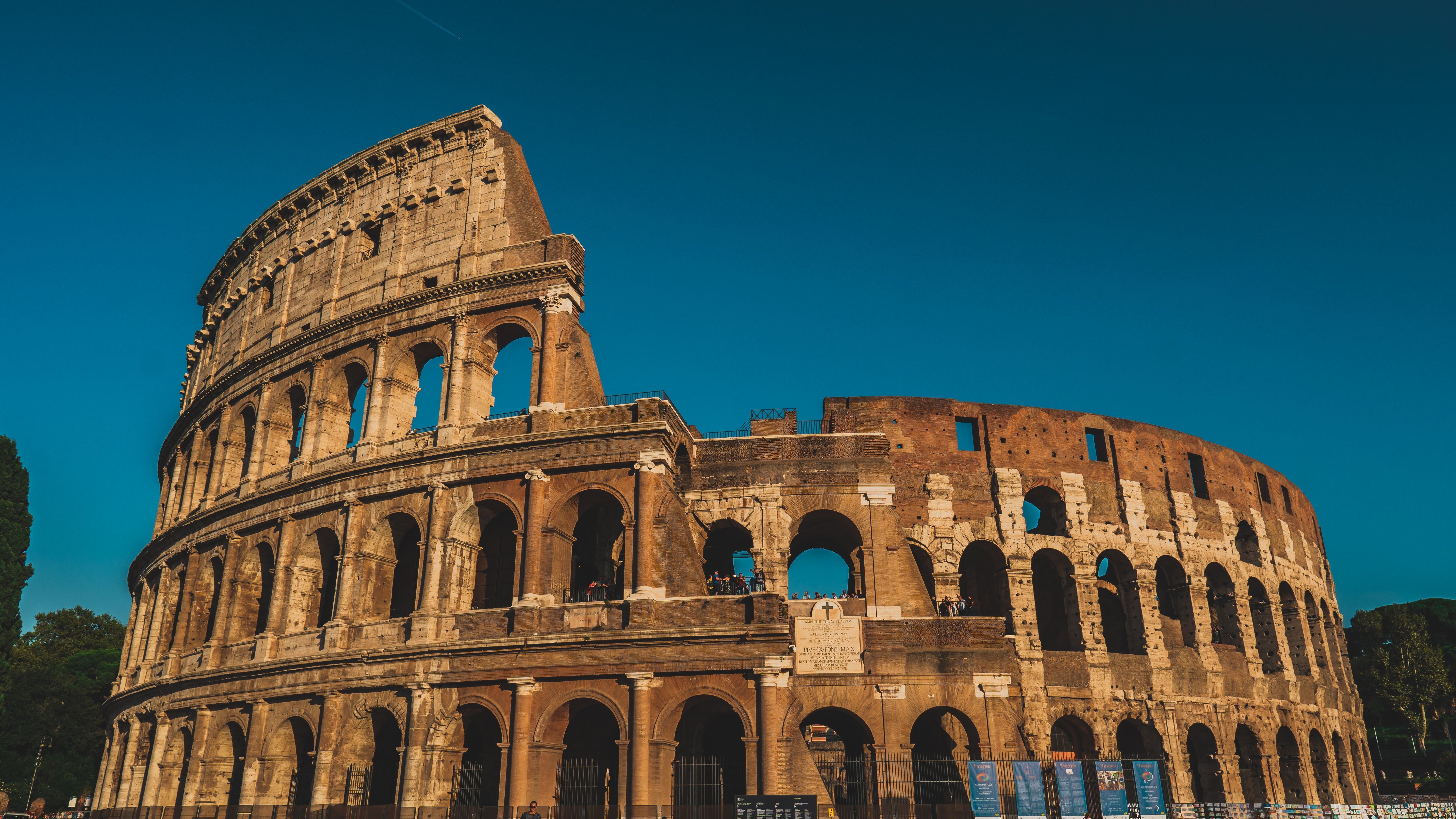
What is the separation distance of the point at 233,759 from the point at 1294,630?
30204mm

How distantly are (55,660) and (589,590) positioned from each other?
41.1 meters

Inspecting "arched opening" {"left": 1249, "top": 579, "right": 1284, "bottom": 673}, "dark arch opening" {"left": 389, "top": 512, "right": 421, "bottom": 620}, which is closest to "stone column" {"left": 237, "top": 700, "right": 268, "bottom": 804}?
"dark arch opening" {"left": 389, "top": 512, "right": 421, "bottom": 620}

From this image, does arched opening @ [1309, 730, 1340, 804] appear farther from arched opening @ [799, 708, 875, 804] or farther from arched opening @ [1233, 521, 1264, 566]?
arched opening @ [799, 708, 875, 804]

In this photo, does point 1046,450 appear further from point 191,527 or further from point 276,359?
A: point 191,527

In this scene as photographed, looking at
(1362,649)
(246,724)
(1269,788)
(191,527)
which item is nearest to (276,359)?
(191,527)

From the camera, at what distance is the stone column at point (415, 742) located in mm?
19219

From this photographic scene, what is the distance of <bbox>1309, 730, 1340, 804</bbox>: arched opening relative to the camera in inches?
1086

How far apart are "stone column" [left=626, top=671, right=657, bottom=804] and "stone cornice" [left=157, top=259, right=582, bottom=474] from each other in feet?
31.1

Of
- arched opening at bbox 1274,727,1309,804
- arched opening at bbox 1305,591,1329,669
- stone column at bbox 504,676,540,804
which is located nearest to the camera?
stone column at bbox 504,676,540,804

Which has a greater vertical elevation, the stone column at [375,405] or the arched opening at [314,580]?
the stone column at [375,405]

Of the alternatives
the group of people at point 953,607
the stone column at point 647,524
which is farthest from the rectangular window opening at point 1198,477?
the stone column at point 647,524

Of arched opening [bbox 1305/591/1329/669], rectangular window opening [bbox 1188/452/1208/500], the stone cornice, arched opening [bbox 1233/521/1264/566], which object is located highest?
the stone cornice

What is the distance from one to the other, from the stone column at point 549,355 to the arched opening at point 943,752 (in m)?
10.7

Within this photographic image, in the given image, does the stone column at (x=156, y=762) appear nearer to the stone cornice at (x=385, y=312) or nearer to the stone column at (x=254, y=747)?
the stone column at (x=254, y=747)
